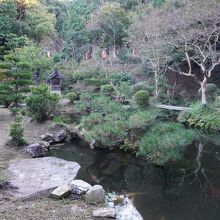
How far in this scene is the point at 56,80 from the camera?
22516 mm

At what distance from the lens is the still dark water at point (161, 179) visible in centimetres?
674

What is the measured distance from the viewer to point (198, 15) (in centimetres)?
1584

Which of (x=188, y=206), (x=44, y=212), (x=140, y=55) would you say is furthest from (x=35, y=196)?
(x=140, y=55)

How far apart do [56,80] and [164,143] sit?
15.0 metres

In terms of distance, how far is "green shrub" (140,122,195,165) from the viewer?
880 cm

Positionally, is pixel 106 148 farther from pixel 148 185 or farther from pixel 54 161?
pixel 148 185

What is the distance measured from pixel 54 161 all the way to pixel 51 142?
103 inches

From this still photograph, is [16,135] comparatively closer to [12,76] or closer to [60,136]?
[60,136]

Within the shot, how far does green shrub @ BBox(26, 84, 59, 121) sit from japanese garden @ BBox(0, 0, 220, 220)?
0.05m

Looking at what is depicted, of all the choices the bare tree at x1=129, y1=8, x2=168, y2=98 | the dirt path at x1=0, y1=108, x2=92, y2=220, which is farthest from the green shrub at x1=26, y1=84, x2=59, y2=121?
the bare tree at x1=129, y1=8, x2=168, y2=98

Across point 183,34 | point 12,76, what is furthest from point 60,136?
point 183,34

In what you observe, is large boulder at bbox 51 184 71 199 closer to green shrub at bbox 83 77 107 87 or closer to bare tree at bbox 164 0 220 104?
bare tree at bbox 164 0 220 104

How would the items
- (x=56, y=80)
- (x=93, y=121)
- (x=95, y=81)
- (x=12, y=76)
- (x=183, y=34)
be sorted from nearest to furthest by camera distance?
(x=93, y=121) → (x=12, y=76) → (x=183, y=34) → (x=95, y=81) → (x=56, y=80)

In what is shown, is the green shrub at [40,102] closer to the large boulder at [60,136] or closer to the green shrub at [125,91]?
the large boulder at [60,136]
